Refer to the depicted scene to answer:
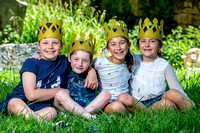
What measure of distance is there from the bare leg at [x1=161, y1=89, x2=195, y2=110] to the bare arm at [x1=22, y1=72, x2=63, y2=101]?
3.75ft

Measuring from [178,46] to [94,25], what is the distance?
2320 mm

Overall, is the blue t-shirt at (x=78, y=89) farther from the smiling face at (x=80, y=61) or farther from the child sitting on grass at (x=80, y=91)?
the smiling face at (x=80, y=61)

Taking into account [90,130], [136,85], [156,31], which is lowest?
[90,130]

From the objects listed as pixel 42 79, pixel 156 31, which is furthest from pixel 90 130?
pixel 156 31

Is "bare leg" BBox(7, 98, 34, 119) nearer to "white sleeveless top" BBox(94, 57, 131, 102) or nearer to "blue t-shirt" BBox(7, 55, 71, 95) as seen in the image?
"blue t-shirt" BBox(7, 55, 71, 95)

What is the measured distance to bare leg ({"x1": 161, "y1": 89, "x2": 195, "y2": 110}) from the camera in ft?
8.43

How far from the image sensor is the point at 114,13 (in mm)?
8266

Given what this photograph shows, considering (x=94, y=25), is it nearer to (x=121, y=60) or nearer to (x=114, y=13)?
(x=114, y=13)

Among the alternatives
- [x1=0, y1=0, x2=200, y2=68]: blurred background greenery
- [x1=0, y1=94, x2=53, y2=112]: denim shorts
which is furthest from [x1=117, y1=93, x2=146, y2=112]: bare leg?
[x1=0, y1=0, x2=200, y2=68]: blurred background greenery

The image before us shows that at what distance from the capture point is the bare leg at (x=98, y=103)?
2.62 m

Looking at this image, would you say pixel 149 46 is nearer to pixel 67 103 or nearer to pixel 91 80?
pixel 91 80

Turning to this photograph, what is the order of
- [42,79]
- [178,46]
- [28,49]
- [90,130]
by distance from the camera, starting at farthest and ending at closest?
[178,46], [28,49], [42,79], [90,130]

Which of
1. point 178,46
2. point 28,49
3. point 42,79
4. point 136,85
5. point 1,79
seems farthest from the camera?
point 178,46

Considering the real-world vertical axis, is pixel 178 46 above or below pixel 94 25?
below
